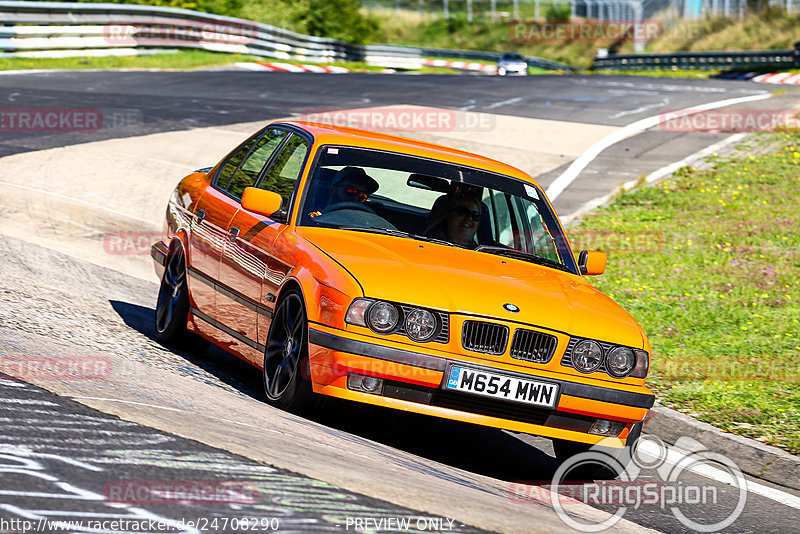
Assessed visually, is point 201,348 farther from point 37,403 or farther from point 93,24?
point 93,24

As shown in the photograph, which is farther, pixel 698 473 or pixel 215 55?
Result: pixel 215 55

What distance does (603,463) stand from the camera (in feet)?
21.2

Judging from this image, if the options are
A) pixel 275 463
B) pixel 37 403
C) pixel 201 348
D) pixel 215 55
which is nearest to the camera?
pixel 275 463

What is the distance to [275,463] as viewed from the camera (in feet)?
14.9

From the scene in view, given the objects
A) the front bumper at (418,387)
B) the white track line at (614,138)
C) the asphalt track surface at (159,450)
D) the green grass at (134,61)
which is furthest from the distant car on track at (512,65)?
the front bumper at (418,387)

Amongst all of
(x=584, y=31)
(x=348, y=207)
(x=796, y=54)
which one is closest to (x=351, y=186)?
(x=348, y=207)

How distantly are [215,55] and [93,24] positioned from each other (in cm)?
467

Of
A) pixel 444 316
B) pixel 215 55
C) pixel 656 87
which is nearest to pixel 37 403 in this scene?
pixel 444 316

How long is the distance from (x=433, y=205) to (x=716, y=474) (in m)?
2.41

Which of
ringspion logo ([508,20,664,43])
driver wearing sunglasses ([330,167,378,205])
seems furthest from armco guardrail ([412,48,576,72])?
driver wearing sunglasses ([330,167,378,205])

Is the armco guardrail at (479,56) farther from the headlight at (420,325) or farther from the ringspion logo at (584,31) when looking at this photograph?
the headlight at (420,325)

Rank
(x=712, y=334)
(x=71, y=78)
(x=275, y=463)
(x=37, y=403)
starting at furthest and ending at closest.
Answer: (x=71, y=78)
(x=712, y=334)
(x=37, y=403)
(x=275, y=463)

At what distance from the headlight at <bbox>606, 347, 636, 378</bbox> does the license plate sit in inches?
15.4

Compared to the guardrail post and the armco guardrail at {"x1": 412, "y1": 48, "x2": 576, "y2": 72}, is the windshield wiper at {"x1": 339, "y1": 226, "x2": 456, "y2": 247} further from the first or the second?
the armco guardrail at {"x1": 412, "y1": 48, "x2": 576, "y2": 72}
